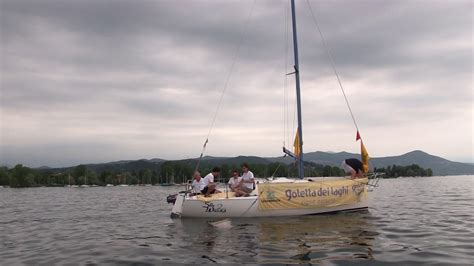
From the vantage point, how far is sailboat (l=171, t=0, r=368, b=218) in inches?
732

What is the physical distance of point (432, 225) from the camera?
15.3 metres

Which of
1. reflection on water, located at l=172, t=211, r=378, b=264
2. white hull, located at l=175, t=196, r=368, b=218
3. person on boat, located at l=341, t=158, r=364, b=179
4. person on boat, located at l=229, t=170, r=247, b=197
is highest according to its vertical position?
person on boat, located at l=341, t=158, r=364, b=179

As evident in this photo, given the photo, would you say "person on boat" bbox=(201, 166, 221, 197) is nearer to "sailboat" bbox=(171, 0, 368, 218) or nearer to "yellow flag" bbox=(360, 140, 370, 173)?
"sailboat" bbox=(171, 0, 368, 218)

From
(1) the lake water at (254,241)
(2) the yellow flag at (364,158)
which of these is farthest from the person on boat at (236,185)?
(2) the yellow flag at (364,158)

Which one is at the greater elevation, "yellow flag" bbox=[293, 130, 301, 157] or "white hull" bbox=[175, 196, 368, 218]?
"yellow flag" bbox=[293, 130, 301, 157]

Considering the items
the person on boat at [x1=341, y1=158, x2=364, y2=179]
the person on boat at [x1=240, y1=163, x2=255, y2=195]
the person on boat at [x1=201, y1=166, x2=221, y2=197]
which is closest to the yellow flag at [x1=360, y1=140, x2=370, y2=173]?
the person on boat at [x1=341, y1=158, x2=364, y2=179]

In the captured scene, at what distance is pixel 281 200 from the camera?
18.9 meters

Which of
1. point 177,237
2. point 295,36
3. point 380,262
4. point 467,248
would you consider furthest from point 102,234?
point 295,36

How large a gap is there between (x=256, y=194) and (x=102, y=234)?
7365 mm

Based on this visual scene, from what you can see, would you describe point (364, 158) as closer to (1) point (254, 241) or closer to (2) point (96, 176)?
(1) point (254, 241)

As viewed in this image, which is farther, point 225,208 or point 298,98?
point 298,98

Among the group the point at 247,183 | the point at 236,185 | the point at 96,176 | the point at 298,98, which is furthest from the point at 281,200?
the point at 96,176

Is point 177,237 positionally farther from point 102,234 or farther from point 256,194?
point 256,194

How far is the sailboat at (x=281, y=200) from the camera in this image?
732 inches
